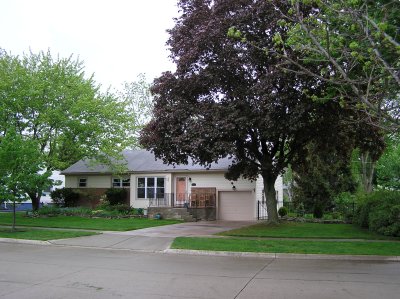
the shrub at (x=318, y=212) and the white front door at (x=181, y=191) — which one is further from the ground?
the white front door at (x=181, y=191)

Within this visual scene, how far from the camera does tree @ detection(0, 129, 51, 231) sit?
20.8 meters

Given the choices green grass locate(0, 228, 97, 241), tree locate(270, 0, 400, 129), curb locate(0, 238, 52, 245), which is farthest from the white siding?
tree locate(270, 0, 400, 129)

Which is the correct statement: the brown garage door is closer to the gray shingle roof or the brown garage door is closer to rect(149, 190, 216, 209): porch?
rect(149, 190, 216, 209): porch

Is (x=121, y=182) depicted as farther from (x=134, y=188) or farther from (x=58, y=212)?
(x=58, y=212)

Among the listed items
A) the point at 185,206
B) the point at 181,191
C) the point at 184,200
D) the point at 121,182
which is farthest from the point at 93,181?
A: the point at 185,206

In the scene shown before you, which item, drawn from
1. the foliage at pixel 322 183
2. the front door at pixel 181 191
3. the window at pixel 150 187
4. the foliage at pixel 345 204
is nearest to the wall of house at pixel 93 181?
the window at pixel 150 187

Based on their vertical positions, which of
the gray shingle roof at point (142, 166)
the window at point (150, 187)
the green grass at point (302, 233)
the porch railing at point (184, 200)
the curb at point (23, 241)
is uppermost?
the gray shingle roof at point (142, 166)

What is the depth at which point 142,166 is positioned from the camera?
3384 centimetres

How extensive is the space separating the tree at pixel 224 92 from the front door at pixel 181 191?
9.84 metres

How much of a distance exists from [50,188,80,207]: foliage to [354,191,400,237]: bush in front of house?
22.4 metres

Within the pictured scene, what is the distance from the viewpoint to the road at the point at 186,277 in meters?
8.33

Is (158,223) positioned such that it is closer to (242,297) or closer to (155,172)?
(155,172)

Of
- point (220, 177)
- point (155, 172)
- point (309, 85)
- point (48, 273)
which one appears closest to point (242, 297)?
point (48, 273)

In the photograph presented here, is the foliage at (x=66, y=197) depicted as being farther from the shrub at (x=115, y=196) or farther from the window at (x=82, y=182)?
the shrub at (x=115, y=196)
